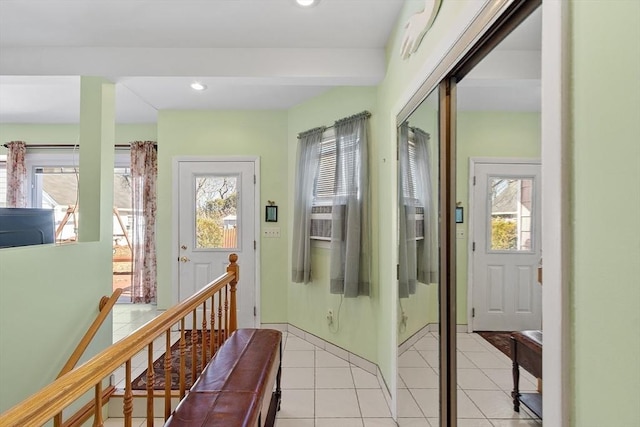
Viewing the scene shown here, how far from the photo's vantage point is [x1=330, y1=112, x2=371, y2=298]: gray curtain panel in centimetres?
287

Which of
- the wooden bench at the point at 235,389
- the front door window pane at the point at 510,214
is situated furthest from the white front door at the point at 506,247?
Answer: the wooden bench at the point at 235,389

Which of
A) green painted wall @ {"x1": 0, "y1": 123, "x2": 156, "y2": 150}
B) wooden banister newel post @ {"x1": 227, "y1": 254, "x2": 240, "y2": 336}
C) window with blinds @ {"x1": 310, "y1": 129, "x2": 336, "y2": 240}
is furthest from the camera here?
green painted wall @ {"x1": 0, "y1": 123, "x2": 156, "y2": 150}

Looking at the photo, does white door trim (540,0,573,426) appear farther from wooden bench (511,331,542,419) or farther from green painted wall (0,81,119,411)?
green painted wall (0,81,119,411)

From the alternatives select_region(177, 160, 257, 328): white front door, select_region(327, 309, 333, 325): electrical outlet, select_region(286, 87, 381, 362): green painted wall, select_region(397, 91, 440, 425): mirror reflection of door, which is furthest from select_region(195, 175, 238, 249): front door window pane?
select_region(397, 91, 440, 425): mirror reflection of door

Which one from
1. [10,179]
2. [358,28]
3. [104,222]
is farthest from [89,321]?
[10,179]

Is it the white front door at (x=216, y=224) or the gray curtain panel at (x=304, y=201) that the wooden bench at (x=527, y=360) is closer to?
the gray curtain panel at (x=304, y=201)

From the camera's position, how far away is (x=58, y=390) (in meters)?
0.80

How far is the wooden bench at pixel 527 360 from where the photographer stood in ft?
2.68

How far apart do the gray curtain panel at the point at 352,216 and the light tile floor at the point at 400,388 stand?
0.74m

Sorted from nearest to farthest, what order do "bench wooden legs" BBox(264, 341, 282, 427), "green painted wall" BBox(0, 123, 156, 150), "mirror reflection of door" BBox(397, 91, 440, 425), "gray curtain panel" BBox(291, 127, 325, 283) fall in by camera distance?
"mirror reflection of door" BBox(397, 91, 440, 425)
"bench wooden legs" BBox(264, 341, 282, 427)
"gray curtain panel" BBox(291, 127, 325, 283)
"green painted wall" BBox(0, 123, 156, 150)

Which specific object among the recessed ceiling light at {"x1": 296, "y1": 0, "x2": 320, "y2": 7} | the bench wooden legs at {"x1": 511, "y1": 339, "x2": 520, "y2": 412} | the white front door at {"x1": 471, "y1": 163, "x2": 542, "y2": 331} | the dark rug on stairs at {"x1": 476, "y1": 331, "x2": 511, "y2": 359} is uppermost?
the recessed ceiling light at {"x1": 296, "y1": 0, "x2": 320, "y2": 7}

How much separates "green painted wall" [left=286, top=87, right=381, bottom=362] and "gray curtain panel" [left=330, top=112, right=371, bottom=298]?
8cm

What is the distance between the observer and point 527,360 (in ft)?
2.91

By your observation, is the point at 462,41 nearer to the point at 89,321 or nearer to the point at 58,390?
the point at 58,390
